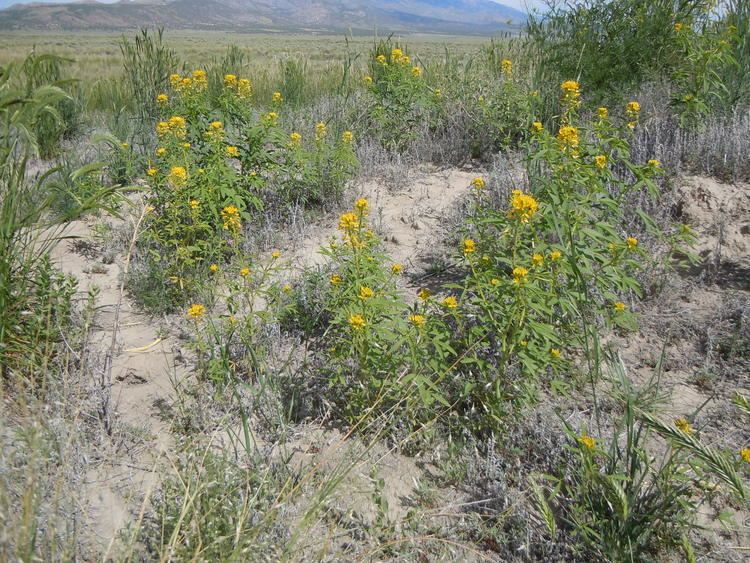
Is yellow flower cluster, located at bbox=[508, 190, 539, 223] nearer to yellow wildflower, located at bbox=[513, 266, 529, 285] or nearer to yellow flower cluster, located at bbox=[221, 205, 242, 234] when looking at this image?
yellow wildflower, located at bbox=[513, 266, 529, 285]

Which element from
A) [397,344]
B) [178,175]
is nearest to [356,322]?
[397,344]

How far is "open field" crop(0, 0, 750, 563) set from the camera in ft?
6.21

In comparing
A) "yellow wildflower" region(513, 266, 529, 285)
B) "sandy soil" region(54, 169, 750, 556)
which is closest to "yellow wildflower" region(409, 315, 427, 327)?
"yellow wildflower" region(513, 266, 529, 285)

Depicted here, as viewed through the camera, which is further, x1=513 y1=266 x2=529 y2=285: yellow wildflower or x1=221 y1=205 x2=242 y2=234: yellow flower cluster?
x1=221 y1=205 x2=242 y2=234: yellow flower cluster

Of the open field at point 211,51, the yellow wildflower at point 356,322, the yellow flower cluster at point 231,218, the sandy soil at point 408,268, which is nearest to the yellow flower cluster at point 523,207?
the yellow wildflower at point 356,322

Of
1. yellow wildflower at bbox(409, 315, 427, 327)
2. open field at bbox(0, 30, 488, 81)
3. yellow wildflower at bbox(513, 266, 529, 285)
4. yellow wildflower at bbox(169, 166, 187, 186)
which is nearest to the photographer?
yellow wildflower at bbox(513, 266, 529, 285)

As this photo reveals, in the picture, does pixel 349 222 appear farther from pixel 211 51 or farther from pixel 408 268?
pixel 211 51

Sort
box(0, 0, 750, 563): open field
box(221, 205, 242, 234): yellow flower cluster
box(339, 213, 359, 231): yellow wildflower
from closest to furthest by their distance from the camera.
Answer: box(0, 0, 750, 563): open field
box(339, 213, 359, 231): yellow wildflower
box(221, 205, 242, 234): yellow flower cluster

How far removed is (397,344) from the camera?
7.64ft

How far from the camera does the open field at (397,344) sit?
189cm

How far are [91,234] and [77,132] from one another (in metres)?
3.62

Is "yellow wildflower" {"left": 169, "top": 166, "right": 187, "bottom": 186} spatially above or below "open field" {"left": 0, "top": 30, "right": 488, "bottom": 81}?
below

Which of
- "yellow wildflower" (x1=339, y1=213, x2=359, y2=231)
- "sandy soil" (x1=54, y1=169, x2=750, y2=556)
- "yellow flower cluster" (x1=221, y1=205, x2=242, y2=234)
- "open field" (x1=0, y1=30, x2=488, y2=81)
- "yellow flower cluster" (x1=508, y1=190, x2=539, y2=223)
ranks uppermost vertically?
"open field" (x1=0, y1=30, x2=488, y2=81)

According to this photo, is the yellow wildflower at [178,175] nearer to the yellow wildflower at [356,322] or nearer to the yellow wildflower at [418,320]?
the yellow wildflower at [356,322]
